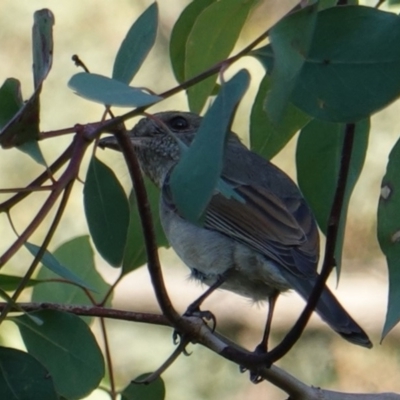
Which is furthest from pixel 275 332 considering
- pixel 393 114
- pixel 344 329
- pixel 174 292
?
pixel 344 329

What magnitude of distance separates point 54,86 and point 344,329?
477 cm

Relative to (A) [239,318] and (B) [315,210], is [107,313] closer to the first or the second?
(B) [315,210]

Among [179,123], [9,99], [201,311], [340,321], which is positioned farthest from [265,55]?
[179,123]

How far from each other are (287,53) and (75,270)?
1.43 meters

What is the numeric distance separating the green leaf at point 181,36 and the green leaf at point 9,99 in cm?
66

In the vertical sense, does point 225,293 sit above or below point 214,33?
above

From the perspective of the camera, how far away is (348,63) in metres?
1.95

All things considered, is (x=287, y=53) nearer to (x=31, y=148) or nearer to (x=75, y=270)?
(x=31, y=148)

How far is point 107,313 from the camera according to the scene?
2383mm

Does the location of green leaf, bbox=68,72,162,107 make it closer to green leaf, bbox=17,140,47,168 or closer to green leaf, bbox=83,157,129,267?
green leaf, bbox=17,140,47,168

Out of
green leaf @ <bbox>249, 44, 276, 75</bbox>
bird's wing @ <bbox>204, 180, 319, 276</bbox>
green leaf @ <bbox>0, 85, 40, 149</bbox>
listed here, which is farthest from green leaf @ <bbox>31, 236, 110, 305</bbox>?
green leaf @ <bbox>249, 44, 276, 75</bbox>

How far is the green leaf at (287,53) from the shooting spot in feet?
5.65

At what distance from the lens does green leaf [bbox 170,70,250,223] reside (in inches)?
65.3

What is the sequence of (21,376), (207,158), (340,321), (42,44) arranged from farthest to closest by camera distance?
(340,321)
(21,376)
(42,44)
(207,158)
